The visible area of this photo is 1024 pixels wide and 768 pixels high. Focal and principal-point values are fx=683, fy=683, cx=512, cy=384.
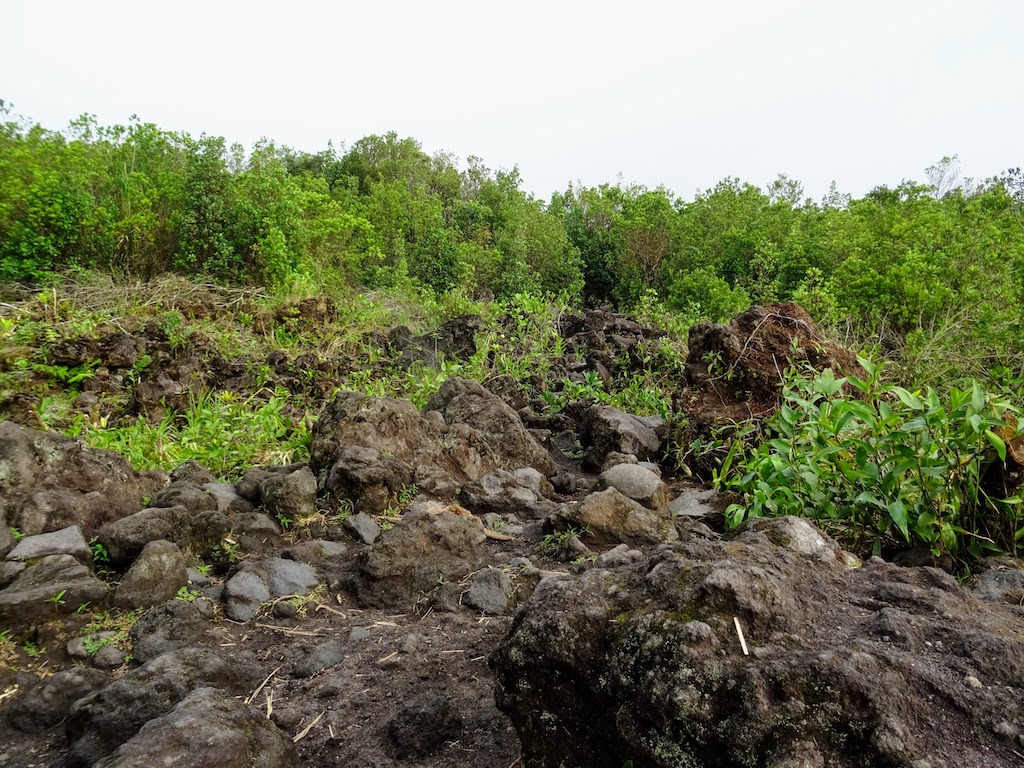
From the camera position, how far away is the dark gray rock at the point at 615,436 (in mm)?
5320

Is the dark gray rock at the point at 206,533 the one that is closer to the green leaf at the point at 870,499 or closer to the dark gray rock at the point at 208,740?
the dark gray rock at the point at 208,740

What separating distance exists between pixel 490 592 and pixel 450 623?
8.9 inches

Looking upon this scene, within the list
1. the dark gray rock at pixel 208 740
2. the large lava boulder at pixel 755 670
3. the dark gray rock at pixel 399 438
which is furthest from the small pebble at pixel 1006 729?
the dark gray rock at pixel 399 438

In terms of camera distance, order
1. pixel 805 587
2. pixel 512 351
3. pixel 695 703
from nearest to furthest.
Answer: pixel 695 703 → pixel 805 587 → pixel 512 351

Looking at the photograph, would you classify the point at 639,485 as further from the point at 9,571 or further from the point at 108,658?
the point at 9,571

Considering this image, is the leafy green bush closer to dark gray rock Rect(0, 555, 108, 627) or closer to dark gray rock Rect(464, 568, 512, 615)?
dark gray rock Rect(464, 568, 512, 615)

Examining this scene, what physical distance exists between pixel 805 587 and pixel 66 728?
208cm

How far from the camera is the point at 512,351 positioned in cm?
855

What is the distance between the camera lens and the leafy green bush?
2.59 metres

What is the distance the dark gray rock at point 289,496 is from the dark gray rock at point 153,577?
77cm

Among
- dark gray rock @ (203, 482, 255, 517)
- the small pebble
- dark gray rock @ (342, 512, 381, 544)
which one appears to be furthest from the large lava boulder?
dark gray rock @ (203, 482, 255, 517)

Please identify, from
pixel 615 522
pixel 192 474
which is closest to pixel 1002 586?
pixel 615 522

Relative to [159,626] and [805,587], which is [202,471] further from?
[805,587]

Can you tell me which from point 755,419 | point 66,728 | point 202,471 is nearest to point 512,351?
point 755,419
